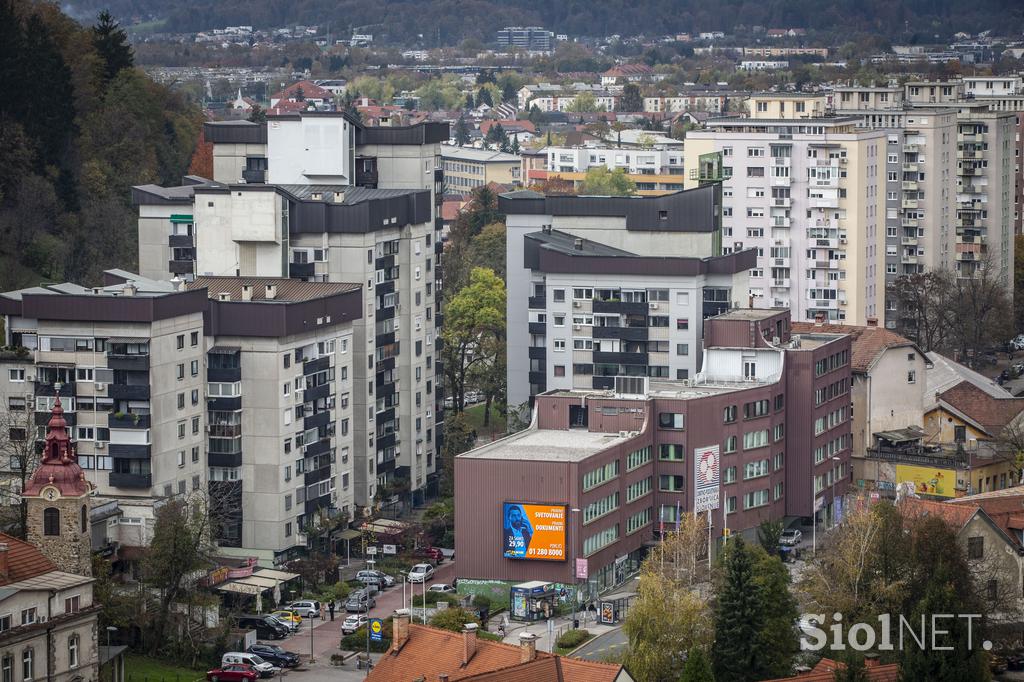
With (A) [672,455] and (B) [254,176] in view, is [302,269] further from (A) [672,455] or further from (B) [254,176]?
(A) [672,455]

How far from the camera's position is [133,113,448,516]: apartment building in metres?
119

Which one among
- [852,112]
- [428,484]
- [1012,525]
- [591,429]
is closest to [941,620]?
[1012,525]

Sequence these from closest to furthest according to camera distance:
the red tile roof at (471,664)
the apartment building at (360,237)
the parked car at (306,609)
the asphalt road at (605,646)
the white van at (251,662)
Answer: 1. the red tile roof at (471,664)
2. the asphalt road at (605,646)
3. the white van at (251,662)
4. the parked car at (306,609)
5. the apartment building at (360,237)

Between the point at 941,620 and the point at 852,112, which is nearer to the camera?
the point at 941,620

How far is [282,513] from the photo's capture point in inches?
4306

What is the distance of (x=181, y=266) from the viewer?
123 meters

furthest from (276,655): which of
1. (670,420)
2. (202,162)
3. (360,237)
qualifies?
(202,162)

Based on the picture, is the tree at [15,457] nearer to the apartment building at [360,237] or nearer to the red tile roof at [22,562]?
the red tile roof at [22,562]

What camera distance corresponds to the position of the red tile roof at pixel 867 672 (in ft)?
269

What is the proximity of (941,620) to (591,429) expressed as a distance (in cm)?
2808

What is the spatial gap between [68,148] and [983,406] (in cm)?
6174

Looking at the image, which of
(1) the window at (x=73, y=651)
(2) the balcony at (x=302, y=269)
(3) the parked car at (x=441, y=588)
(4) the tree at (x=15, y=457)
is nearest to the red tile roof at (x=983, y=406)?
(2) the balcony at (x=302, y=269)

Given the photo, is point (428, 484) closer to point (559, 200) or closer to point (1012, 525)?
point (559, 200)

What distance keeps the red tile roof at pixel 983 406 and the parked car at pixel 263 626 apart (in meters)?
47.6
